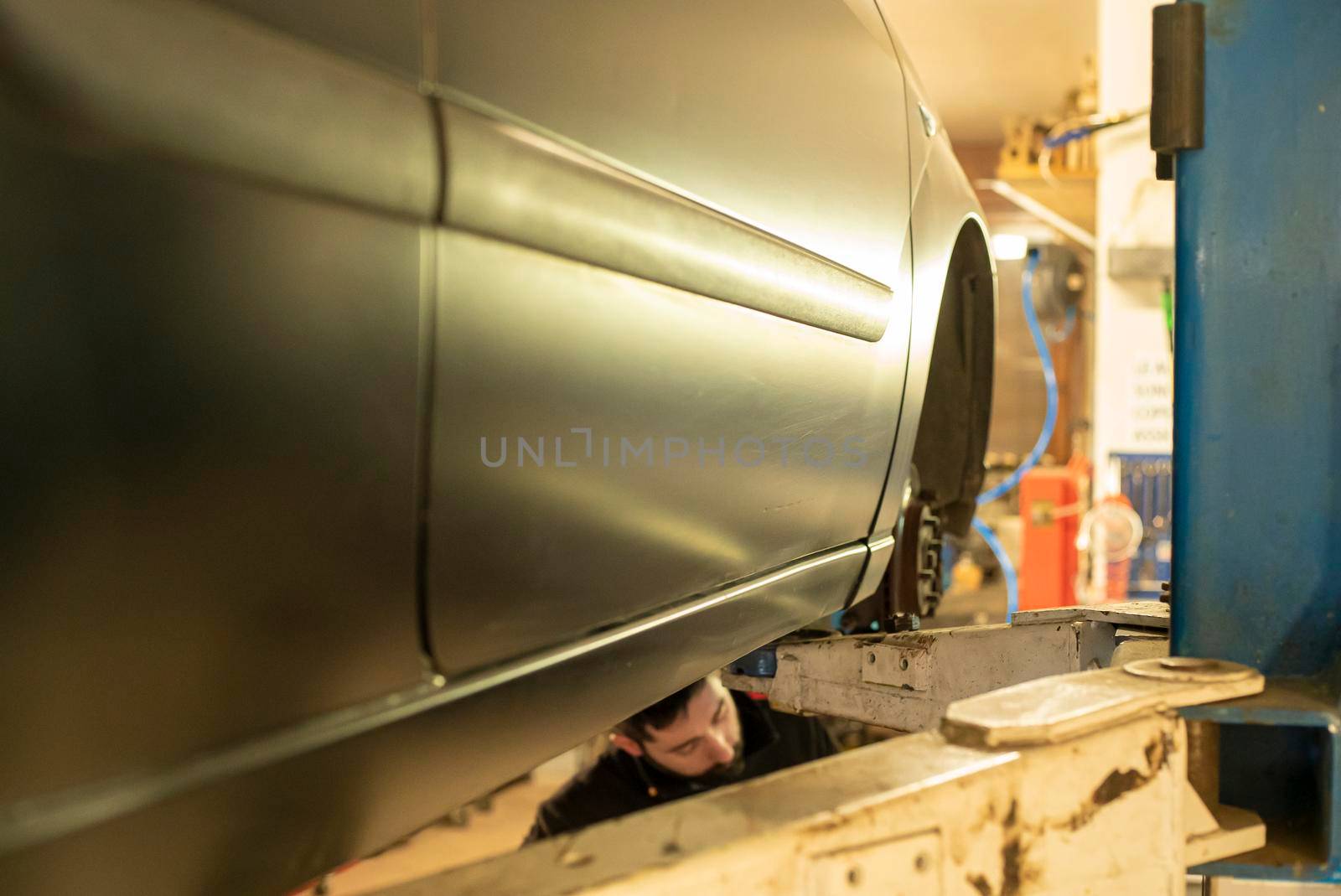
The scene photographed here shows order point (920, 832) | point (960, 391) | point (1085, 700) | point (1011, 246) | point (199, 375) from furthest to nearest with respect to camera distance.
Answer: point (1011, 246)
point (960, 391)
point (1085, 700)
point (920, 832)
point (199, 375)

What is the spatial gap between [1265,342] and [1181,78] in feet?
0.87

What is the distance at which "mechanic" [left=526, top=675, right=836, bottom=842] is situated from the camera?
2.04 m

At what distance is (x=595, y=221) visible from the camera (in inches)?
27.6

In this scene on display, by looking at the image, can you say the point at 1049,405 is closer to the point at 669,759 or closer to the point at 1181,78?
the point at 669,759

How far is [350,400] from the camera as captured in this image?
556mm

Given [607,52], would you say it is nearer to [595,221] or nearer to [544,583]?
[595,221]

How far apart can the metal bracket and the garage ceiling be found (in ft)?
15.1

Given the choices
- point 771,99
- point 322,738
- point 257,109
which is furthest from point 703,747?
point 257,109

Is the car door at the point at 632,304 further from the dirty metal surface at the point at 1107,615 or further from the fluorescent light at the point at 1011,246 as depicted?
the fluorescent light at the point at 1011,246

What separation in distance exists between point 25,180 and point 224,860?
1.14 feet

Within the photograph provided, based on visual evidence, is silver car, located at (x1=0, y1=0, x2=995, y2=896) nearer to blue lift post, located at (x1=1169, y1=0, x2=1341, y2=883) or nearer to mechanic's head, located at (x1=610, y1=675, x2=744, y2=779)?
blue lift post, located at (x1=1169, y1=0, x2=1341, y2=883)

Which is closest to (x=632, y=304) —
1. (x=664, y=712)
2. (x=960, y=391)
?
(x=960, y=391)

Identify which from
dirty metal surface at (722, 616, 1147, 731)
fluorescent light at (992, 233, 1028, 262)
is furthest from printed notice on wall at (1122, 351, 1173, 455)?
dirty metal surface at (722, 616, 1147, 731)

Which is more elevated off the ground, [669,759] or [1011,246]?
[1011,246]
